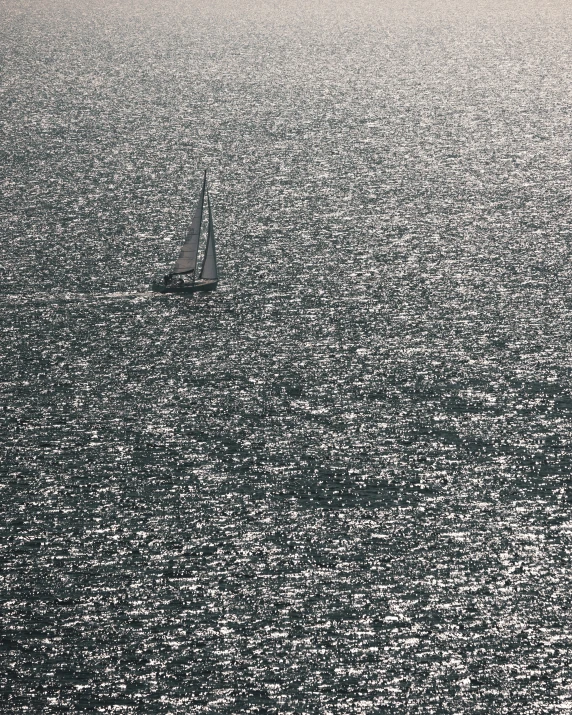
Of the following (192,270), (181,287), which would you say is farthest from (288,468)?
(192,270)

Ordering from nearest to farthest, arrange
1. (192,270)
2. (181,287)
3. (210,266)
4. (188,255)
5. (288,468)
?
(288,468) < (181,287) < (210,266) < (192,270) < (188,255)

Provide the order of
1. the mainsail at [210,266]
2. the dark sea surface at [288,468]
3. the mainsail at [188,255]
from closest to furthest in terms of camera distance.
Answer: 1. the dark sea surface at [288,468]
2. the mainsail at [210,266]
3. the mainsail at [188,255]

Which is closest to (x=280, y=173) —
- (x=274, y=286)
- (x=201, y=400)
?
(x=274, y=286)

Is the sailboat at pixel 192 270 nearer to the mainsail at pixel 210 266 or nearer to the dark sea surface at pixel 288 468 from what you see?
the mainsail at pixel 210 266

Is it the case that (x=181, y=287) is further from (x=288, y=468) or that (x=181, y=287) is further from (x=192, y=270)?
(x=288, y=468)

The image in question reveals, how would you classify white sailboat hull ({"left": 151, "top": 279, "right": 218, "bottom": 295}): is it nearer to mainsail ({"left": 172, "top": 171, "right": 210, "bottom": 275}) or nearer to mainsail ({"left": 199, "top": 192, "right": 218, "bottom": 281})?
mainsail ({"left": 199, "top": 192, "right": 218, "bottom": 281})

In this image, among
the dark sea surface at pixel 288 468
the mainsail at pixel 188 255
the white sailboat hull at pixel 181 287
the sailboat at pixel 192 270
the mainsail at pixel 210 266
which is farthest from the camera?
the mainsail at pixel 188 255

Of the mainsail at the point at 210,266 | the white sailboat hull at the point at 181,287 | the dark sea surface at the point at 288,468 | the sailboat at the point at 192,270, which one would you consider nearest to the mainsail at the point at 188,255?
the sailboat at the point at 192,270

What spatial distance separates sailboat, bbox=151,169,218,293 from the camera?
129875mm

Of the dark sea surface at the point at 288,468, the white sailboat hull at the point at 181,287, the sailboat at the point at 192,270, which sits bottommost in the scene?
the dark sea surface at the point at 288,468

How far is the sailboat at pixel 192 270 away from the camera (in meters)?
130

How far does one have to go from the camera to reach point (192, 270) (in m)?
134

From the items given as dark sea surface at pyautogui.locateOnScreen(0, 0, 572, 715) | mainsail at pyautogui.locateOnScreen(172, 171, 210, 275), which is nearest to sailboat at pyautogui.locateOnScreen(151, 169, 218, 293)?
mainsail at pyautogui.locateOnScreen(172, 171, 210, 275)

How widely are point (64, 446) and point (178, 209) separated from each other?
79094mm
